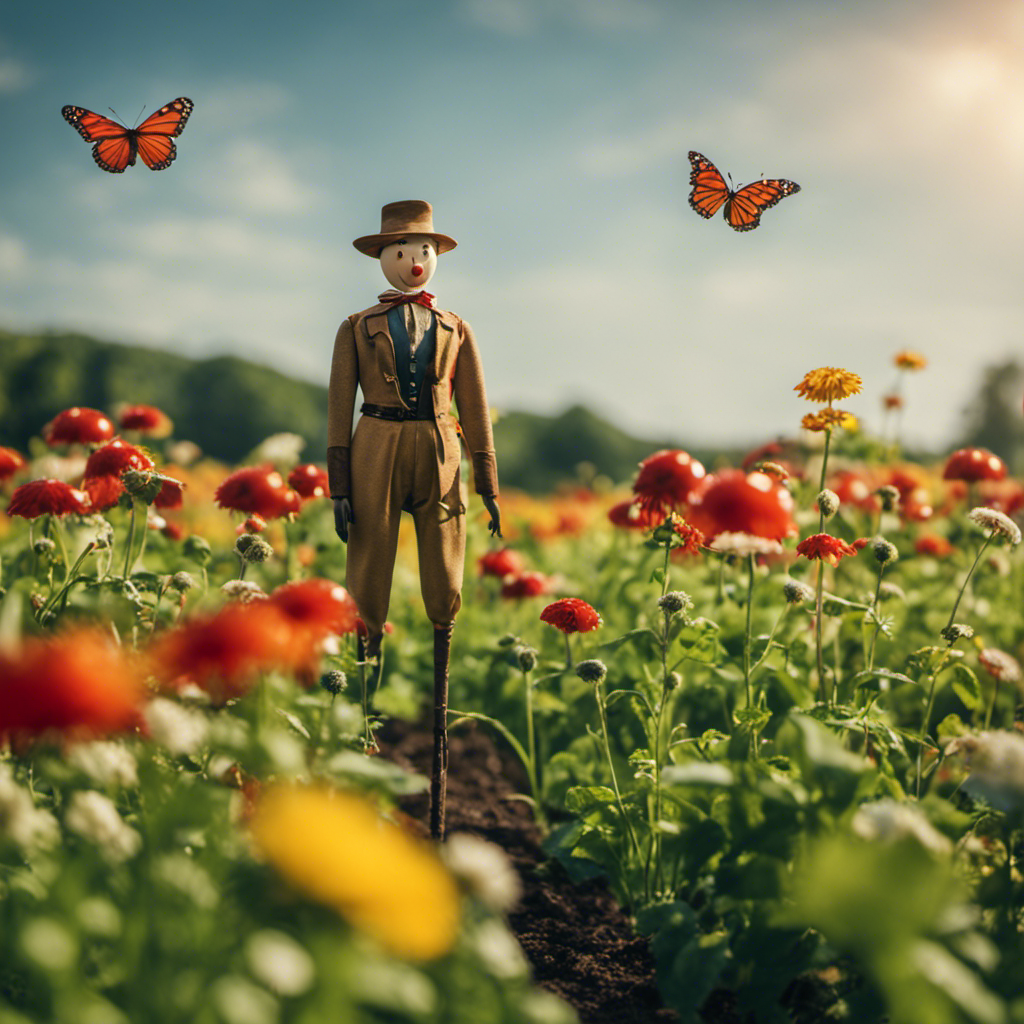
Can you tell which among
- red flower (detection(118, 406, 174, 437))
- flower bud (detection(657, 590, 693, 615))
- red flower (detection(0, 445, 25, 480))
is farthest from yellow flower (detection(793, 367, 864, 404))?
red flower (detection(0, 445, 25, 480))

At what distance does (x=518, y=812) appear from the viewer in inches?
143

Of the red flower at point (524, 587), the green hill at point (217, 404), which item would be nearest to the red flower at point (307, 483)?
the red flower at point (524, 587)

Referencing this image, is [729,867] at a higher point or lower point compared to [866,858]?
lower

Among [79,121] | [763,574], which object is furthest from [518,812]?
[79,121]

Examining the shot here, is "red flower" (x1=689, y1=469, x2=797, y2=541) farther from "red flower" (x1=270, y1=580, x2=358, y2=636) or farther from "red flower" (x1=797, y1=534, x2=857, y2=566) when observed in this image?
"red flower" (x1=270, y1=580, x2=358, y2=636)

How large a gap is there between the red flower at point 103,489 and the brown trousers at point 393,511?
77 centimetres

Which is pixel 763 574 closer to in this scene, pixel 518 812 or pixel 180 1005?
pixel 518 812

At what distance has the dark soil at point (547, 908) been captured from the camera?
2.11 metres

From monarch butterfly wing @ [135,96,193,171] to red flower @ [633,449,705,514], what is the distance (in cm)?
212

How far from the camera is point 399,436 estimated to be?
8.86 ft

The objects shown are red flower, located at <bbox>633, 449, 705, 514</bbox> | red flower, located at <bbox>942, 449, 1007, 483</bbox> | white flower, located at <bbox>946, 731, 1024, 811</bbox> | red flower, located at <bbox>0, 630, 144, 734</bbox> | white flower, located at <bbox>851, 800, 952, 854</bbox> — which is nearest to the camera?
red flower, located at <bbox>0, 630, 144, 734</bbox>

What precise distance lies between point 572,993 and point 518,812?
152 centimetres

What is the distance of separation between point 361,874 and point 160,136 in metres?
2.81

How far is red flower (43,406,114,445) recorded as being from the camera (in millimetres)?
3152
